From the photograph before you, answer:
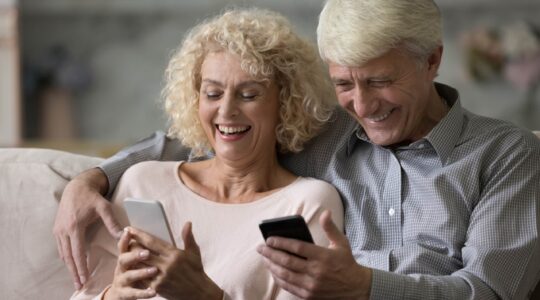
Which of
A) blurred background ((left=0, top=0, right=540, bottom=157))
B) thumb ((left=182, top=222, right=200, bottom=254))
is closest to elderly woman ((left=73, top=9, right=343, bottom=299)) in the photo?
thumb ((left=182, top=222, right=200, bottom=254))

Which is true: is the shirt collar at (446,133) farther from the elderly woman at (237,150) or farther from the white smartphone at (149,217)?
the white smartphone at (149,217)

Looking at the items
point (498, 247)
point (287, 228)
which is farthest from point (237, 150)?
point (498, 247)

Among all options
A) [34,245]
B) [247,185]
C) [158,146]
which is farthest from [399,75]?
[34,245]

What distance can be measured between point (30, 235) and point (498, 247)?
1.10 m

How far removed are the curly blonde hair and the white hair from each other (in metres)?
0.16

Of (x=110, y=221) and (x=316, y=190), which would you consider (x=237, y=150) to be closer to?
(x=316, y=190)

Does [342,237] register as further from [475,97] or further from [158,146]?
[475,97]

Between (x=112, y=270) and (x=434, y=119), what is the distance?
0.82m

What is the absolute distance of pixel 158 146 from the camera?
2.34 metres

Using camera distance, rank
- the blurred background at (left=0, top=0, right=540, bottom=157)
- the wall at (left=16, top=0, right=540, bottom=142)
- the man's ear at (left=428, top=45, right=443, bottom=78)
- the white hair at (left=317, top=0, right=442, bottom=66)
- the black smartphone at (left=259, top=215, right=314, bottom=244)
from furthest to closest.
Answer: the wall at (left=16, top=0, right=540, bottom=142) → the blurred background at (left=0, top=0, right=540, bottom=157) → the man's ear at (left=428, top=45, right=443, bottom=78) → the white hair at (left=317, top=0, right=442, bottom=66) → the black smartphone at (left=259, top=215, right=314, bottom=244)

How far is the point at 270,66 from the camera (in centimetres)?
212

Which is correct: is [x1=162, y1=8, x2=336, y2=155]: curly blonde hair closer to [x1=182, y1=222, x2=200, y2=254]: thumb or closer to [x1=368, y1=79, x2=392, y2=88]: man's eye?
[x1=368, y1=79, x2=392, y2=88]: man's eye

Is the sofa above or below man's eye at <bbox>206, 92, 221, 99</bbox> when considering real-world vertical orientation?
below

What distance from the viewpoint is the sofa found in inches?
87.4
